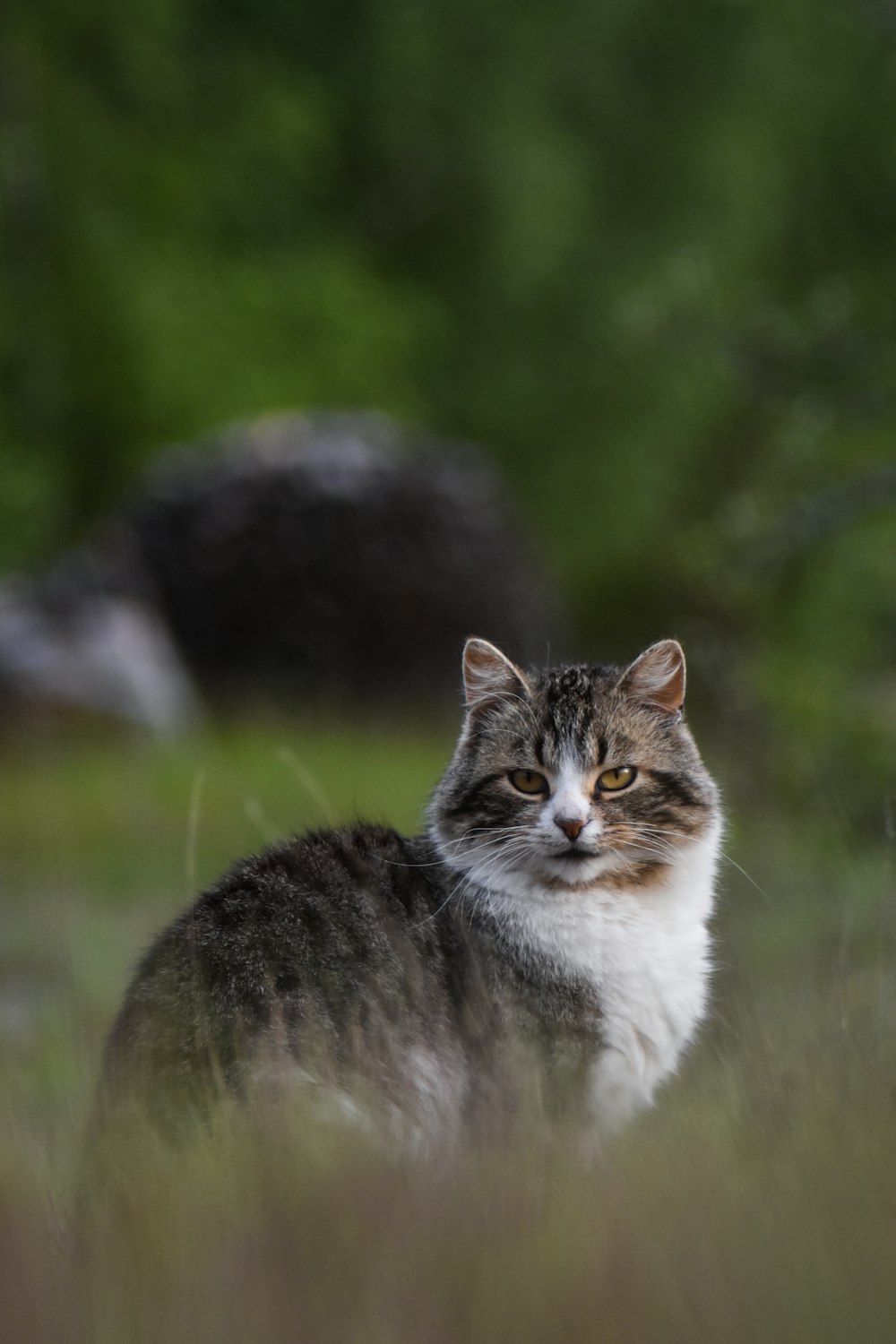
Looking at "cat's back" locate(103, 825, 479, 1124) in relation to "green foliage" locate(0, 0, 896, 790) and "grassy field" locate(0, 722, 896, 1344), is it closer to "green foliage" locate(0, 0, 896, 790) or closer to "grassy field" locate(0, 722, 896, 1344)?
"grassy field" locate(0, 722, 896, 1344)

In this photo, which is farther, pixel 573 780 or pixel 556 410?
pixel 556 410

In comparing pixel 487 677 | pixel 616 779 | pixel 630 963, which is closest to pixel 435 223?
pixel 487 677

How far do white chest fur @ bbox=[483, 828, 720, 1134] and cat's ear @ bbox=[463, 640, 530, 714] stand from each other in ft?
1.87

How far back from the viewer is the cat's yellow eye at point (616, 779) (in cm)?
402

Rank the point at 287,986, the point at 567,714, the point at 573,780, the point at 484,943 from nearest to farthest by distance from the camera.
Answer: the point at 287,986 < the point at 484,943 < the point at 573,780 < the point at 567,714

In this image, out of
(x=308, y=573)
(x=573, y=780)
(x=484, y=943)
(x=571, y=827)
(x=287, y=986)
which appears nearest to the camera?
(x=287, y=986)

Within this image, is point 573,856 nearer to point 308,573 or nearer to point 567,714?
point 567,714

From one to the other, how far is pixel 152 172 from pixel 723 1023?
14.5 m

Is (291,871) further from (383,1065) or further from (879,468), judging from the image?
(879,468)

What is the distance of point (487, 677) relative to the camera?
426cm

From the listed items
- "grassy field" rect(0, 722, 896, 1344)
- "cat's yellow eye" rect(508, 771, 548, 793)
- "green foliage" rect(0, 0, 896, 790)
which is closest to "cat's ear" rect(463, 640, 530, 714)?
"cat's yellow eye" rect(508, 771, 548, 793)

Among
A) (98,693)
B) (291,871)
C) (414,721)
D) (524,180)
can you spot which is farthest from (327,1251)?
(524,180)

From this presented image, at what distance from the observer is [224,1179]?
2.79 metres

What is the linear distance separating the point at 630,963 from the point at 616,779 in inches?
19.0
